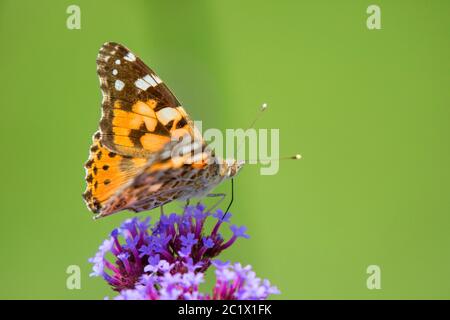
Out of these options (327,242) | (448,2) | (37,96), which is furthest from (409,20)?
(37,96)

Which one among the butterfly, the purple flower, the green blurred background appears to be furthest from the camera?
the green blurred background

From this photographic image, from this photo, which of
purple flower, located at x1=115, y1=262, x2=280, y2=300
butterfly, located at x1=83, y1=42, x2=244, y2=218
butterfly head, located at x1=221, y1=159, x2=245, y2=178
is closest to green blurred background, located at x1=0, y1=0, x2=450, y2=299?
butterfly head, located at x1=221, y1=159, x2=245, y2=178

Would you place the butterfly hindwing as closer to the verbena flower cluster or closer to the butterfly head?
the butterfly head

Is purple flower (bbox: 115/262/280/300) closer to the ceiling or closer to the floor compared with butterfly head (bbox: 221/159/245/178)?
closer to the floor

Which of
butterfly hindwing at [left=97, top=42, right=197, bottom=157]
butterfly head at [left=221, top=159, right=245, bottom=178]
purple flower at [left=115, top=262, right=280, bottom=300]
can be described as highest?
butterfly hindwing at [left=97, top=42, right=197, bottom=157]

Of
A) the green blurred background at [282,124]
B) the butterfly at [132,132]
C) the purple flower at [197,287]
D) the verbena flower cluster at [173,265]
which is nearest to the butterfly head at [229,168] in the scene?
the butterfly at [132,132]

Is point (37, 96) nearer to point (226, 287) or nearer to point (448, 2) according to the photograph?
point (226, 287)
